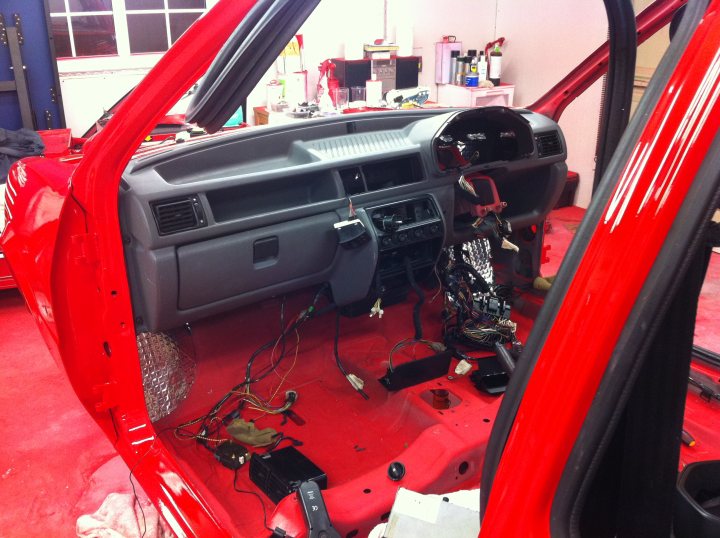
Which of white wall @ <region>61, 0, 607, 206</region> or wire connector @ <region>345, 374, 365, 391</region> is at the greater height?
white wall @ <region>61, 0, 607, 206</region>

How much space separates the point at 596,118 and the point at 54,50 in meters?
4.39

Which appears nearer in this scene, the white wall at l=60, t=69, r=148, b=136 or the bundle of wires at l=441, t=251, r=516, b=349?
the bundle of wires at l=441, t=251, r=516, b=349

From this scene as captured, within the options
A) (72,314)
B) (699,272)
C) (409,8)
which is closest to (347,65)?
(409,8)

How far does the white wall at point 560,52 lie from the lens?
5.33 meters

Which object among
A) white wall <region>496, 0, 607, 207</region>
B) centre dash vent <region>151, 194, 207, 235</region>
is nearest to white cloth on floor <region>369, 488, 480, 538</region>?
centre dash vent <region>151, 194, 207, 235</region>

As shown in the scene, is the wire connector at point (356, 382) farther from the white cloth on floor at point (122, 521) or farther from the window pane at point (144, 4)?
the window pane at point (144, 4)

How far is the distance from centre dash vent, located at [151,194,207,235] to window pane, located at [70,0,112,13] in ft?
13.3

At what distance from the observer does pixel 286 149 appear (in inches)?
88.4

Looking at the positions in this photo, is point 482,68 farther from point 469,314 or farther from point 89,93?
point 469,314

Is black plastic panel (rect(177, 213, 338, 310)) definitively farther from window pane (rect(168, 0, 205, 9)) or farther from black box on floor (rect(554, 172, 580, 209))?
window pane (rect(168, 0, 205, 9))

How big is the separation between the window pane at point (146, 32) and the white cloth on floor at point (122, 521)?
4228 millimetres

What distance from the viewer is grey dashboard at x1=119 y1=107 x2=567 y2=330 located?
1826 millimetres

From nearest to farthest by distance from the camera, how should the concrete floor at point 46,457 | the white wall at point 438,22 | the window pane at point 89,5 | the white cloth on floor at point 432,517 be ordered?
the white cloth on floor at point 432,517 → the concrete floor at point 46,457 → the window pane at point 89,5 → the white wall at point 438,22

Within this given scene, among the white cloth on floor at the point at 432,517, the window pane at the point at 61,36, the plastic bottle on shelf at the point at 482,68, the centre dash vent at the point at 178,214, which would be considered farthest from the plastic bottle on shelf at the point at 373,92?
the white cloth on floor at the point at 432,517
